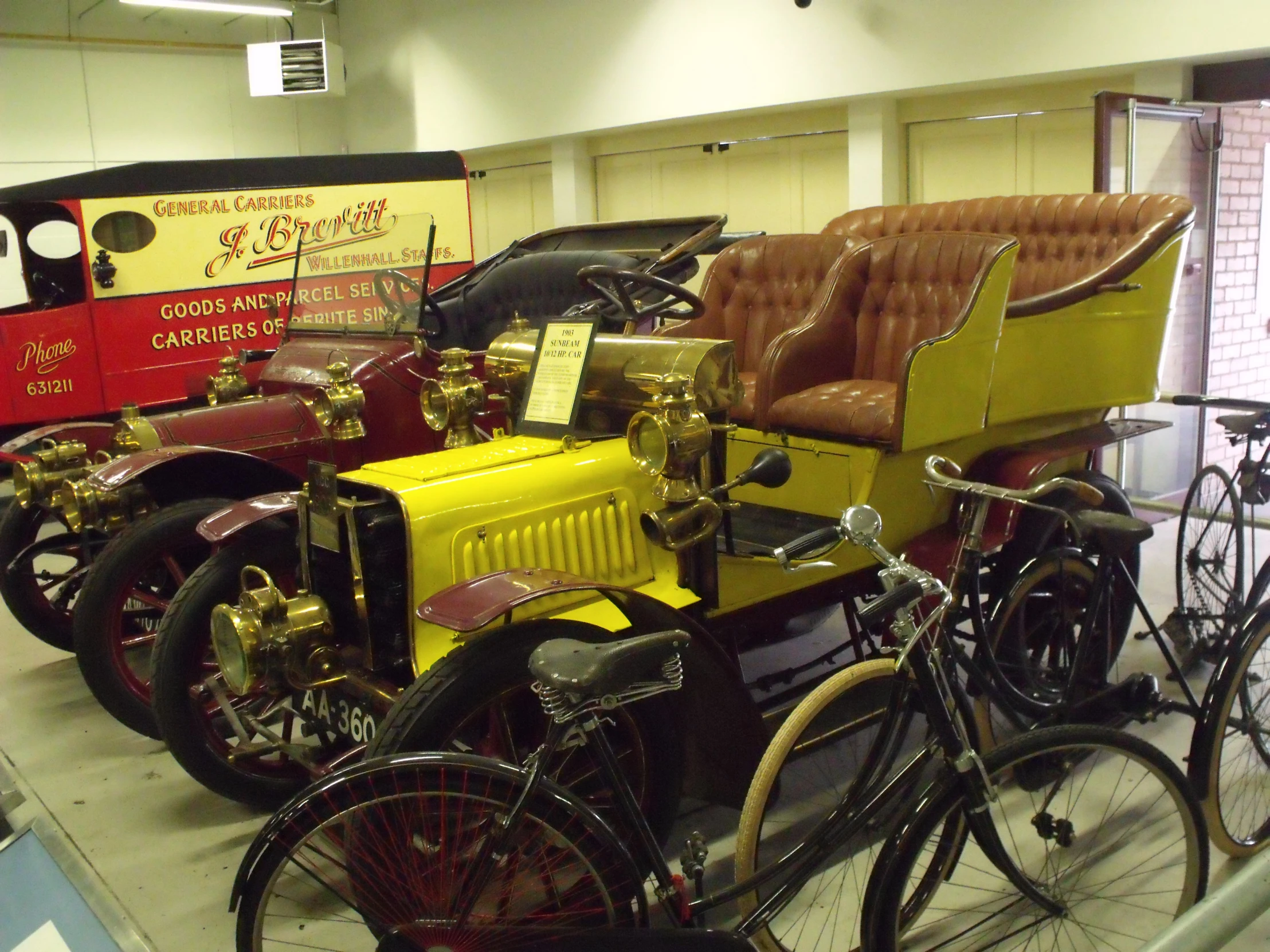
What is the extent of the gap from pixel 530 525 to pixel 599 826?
85 cm

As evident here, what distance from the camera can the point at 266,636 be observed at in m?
2.33

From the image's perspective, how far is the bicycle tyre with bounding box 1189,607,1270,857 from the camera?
2.36m

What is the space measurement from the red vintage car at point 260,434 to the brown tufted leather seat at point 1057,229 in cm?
87

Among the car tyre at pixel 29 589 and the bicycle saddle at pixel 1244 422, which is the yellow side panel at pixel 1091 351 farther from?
the car tyre at pixel 29 589

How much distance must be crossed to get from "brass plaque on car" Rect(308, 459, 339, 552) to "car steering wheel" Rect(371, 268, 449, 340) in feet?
5.77

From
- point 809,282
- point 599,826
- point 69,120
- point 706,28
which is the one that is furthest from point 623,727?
point 69,120

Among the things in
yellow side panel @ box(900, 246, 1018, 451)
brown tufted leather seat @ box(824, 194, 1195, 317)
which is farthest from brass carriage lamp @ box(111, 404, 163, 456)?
brown tufted leather seat @ box(824, 194, 1195, 317)

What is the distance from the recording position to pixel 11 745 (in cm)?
358

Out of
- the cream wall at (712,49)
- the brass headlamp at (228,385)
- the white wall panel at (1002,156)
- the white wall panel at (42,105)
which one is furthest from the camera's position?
the white wall panel at (42,105)

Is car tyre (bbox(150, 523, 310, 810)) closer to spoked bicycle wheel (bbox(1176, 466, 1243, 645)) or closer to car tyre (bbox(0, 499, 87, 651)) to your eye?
car tyre (bbox(0, 499, 87, 651))

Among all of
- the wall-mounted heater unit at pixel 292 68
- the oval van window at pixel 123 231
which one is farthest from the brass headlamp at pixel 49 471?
the wall-mounted heater unit at pixel 292 68

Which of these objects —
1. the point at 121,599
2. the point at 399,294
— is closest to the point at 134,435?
the point at 121,599

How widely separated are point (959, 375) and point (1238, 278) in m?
3.55

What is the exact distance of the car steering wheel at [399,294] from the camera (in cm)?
416
